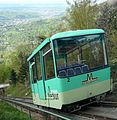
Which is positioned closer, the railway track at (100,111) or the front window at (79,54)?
the railway track at (100,111)

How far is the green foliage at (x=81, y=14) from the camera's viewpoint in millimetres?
32844

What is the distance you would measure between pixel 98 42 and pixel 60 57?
1.97 metres

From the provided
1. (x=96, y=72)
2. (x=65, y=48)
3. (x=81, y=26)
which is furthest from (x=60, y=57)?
(x=81, y=26)

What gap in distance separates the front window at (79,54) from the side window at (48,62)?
437mm

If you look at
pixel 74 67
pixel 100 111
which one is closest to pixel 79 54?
pixel 74 67

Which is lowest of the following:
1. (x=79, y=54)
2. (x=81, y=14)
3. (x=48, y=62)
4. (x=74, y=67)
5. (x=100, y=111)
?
(x=100, y=111)

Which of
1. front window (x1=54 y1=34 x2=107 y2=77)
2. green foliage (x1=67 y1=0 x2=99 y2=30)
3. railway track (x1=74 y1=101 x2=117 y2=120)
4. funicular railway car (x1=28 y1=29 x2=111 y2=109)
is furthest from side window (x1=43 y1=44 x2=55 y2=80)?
green foliage (x1=67 y1=0 x2=99 y2=30)

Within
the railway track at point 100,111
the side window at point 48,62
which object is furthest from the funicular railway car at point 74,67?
the railway track at point 100,111

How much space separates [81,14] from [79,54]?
61.0 feet

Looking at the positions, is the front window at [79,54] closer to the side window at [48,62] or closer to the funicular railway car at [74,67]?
the funicular railway car at [74,67]

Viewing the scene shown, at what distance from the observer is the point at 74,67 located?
579 inches

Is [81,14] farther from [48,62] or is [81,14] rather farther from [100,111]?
[100,111]

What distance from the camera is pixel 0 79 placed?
104 m

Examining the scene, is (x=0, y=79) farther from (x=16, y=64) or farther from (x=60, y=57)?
(x=60, y=57)
